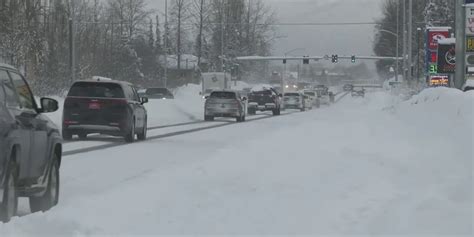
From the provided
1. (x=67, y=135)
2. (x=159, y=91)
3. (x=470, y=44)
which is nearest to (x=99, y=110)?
(x=67, y=135)

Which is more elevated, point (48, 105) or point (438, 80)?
point (438, 80)

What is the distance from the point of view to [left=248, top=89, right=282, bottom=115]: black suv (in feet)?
171

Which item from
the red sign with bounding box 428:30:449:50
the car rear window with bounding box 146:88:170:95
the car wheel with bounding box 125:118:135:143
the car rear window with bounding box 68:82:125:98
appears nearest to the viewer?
the car wheel with bounding box 125:118:135:143

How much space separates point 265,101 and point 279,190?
41798 mm

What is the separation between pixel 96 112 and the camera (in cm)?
2212

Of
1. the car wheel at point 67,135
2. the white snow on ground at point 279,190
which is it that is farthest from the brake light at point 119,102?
the white snow on ground at point 279,190

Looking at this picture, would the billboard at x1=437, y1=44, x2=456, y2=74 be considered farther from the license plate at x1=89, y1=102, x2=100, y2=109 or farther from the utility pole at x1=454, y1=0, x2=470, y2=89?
the license plate at x1=89, y1=102, x2=100, y2=109

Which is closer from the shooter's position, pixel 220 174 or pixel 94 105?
pixel 220 174

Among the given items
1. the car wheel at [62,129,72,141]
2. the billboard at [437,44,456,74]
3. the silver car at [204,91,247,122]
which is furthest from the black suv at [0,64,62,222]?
the billboard at [437,44,456,74]

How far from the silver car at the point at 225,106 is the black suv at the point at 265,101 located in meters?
11.8

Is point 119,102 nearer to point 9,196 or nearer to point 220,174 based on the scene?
point 220,174

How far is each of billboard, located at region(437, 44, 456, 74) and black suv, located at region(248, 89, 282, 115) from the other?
15873mm

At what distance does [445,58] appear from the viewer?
124ft

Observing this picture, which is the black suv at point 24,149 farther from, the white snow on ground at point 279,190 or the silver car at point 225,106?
the silver car at point 225,106
